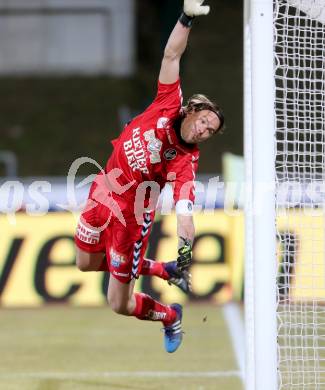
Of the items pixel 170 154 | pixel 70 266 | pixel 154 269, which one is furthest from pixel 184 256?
pixel 70 266

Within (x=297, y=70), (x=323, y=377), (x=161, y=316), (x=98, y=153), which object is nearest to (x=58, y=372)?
(x=161, y=316)

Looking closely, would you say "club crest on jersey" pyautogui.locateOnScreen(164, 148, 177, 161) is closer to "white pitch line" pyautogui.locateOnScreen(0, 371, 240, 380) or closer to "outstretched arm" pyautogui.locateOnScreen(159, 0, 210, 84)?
"outstretched arm" pyautogui.locateOnScreen(159, 0, 210, 84)

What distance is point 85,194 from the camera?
11625 mm

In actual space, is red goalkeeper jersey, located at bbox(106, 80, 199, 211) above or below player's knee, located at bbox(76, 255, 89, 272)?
above

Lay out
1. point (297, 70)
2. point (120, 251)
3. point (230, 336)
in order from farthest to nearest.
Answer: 1. point (230, 336)
2. point (120, 251)
3. point (297, 70)

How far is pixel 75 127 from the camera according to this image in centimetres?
2108

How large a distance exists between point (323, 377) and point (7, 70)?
15773 mm

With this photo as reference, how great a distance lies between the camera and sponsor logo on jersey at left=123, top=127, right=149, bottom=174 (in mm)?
6543

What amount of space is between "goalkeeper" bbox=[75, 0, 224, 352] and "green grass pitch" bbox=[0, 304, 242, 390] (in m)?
0.56

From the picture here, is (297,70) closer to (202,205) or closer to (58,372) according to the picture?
(58,372)

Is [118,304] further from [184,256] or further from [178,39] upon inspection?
[178,39]

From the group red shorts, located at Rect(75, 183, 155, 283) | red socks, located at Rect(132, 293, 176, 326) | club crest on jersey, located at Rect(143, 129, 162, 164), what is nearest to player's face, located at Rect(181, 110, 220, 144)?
club crest on jersey, located at Rect(143, 129, 162, 164)

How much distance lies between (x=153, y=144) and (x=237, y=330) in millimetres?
3810

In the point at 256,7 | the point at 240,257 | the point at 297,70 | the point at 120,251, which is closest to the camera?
the point at 256,7
